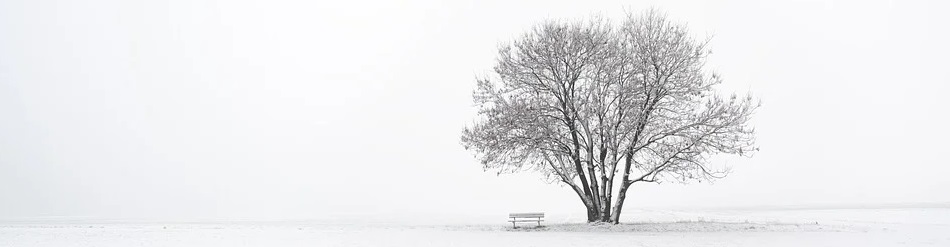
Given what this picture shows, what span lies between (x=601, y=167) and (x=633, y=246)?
1338 cm

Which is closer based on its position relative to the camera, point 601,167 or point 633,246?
point 633,246

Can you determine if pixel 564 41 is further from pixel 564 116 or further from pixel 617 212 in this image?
pixel 617 212

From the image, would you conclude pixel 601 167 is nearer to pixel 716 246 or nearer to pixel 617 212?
pixel 617 212

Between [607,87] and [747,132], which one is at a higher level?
[607,87]

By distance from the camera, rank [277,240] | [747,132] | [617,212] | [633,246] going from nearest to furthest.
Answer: [633,246] → [277,240] → [747,132] → [617,212]

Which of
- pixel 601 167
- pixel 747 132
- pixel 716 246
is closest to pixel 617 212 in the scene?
pixel 601 167

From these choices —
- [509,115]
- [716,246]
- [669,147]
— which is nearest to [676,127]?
[669,147]

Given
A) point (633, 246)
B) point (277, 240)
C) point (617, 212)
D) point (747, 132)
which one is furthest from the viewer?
point (617, 212)

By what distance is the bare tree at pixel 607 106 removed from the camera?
32.2 metres

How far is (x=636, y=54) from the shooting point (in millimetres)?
32594

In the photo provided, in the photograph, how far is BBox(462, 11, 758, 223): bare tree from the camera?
32.2 meters

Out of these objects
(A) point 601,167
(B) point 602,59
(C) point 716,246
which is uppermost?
(B) point 602,59

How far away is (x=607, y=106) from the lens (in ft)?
109

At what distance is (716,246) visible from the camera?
20844 millimetres
